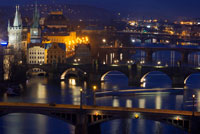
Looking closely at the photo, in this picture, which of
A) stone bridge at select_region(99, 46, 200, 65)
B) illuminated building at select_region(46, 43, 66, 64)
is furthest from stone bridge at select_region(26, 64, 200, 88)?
stone bridge at select_region(99, 46, 200, 65)

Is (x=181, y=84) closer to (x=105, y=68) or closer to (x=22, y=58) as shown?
(x=105, y=68)

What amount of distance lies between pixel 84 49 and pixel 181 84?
2174 cm

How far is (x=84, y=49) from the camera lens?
222 feet

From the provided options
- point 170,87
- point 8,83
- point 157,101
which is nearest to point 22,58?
point 8,83

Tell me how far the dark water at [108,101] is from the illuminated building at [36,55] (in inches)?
308

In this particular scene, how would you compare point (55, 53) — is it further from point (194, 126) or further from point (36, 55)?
point (194, 126)

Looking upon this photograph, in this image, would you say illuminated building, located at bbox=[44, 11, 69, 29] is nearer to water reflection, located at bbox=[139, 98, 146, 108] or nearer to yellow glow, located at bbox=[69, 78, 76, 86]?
yellow glow, located at bbox=[69, 78, 76, 86]

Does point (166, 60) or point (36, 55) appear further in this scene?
point (166, 60)

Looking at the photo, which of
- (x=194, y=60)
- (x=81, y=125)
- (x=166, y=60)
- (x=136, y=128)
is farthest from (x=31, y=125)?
(x=194, y=60)

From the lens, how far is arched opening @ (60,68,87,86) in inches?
2085

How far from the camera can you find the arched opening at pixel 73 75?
52963 mm

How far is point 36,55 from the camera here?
62531 millimetres

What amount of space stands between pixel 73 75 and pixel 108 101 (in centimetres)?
1794

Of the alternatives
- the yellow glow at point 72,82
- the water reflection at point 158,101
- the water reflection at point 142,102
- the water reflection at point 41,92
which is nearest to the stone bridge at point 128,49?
the yellow glow at point 72,82
